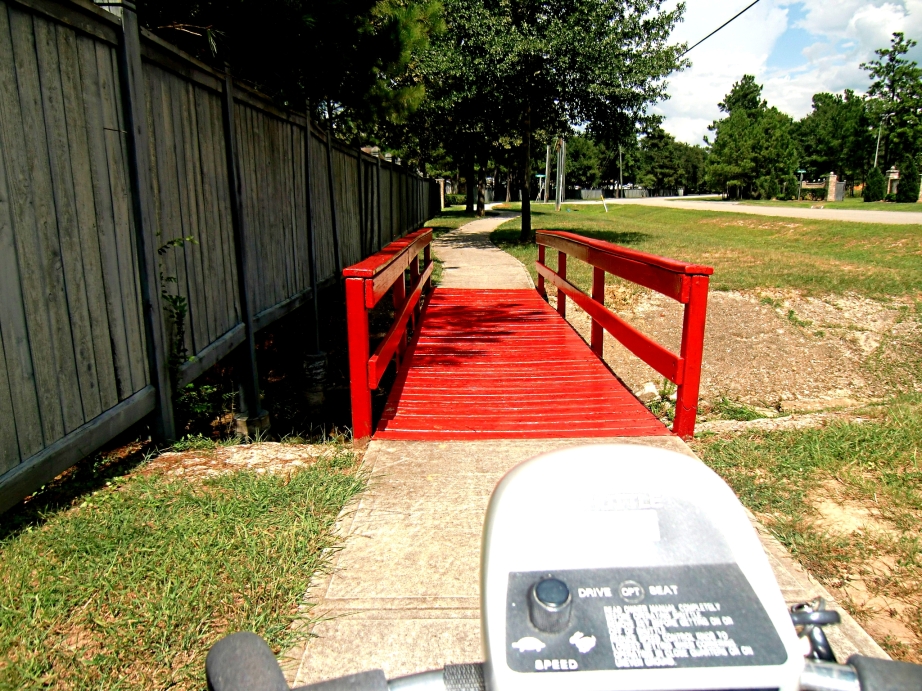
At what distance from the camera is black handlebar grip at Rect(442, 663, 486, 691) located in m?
1.21

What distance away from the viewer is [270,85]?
22.4 ft

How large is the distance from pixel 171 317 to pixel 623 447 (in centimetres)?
322

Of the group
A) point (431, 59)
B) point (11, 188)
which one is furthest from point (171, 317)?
point (431, 59)

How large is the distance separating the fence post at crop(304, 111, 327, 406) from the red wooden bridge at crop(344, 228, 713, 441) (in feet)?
2.72

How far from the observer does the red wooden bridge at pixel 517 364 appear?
14.4 feet

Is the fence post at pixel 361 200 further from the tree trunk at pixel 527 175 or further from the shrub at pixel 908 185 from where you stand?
the shrub at pixel 908 185

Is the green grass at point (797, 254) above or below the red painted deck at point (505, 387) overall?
above

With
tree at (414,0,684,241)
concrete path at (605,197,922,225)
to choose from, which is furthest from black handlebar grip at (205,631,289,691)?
concrete path at (605,197,922,225)

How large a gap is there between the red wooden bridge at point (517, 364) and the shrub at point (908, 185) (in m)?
48.4

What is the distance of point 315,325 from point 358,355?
3.05 m

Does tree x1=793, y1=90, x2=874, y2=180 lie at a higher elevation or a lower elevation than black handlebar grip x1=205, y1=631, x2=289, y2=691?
higher

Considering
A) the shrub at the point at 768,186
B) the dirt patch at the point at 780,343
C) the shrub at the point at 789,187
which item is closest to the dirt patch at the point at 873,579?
the dirt patch at the point at 780,343

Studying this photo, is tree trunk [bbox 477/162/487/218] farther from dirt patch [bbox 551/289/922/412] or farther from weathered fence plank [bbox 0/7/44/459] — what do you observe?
weathered fence plank [bbox 0/7/44/459]

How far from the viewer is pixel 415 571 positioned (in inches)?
111
